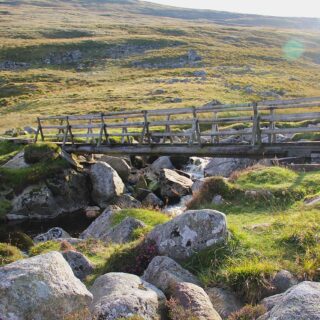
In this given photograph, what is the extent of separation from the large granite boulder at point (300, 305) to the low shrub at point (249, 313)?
25.9 inches

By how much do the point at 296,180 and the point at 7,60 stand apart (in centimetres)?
11189

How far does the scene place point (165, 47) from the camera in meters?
137

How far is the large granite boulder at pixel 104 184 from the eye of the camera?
26609 millimetres

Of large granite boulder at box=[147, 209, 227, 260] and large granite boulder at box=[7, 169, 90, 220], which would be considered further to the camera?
large granite boulder at box=[7, 169, 90, 220]

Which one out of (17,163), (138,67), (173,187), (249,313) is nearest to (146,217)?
(249,313)

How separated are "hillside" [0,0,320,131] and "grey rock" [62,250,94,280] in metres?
50.1

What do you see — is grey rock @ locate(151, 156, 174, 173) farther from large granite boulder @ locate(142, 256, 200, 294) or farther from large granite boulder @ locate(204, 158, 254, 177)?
large granite boulder @ locate(142, 256, 200, 294)

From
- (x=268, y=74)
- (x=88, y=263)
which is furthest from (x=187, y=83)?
(x=88, y=263)

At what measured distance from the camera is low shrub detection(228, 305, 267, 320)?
24.4 ft

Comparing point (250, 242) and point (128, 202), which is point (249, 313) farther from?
point (128, 202)

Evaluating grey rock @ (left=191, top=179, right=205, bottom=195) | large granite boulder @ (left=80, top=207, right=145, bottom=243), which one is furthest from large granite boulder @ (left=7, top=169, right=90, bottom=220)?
grey rock @ (left=191, top=179, right=205, bottom=195)

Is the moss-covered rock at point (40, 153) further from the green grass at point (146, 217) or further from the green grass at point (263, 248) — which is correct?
the green grass at point (263, 248)

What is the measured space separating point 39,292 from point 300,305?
410 cm

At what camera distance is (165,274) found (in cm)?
896
